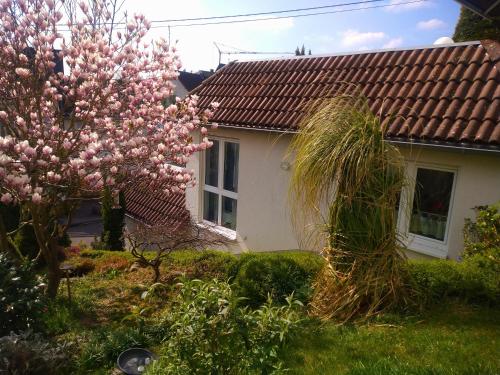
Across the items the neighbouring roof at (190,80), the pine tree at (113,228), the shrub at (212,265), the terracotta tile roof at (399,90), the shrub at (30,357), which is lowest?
the pine tree at (113,228)

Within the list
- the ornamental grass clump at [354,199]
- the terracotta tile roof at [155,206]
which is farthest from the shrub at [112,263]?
the ornamental grass clump at [354,199]

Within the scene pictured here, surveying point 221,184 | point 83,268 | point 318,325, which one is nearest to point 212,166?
point 221,184

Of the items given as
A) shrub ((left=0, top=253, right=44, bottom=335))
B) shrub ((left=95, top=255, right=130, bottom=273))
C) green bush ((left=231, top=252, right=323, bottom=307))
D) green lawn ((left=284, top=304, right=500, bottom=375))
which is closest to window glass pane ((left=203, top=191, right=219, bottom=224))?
shrub ((left=95, top=255, right=130, bottom=273))

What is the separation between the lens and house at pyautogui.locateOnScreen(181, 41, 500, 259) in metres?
6.14

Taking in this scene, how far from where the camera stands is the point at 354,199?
4.85m

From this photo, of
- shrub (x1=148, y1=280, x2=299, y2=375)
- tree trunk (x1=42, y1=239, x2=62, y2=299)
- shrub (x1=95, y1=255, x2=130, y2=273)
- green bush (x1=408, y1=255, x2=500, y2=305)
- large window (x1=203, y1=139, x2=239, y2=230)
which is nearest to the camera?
shrub (x1=148, y1=280, x2=299, y2=375)

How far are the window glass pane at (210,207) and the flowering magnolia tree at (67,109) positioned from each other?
418 cm

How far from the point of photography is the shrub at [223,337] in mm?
2873

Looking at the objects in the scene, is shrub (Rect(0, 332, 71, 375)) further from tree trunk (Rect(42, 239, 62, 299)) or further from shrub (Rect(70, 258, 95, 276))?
shrub (Rect(70, 258, 95, 276))

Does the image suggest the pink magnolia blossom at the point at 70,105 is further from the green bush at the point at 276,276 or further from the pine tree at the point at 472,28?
the pine tree at the point at 472,28

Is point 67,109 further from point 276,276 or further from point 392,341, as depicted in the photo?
point 392,341

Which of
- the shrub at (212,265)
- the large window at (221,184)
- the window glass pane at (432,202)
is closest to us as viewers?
the window glass pane at (432,202)

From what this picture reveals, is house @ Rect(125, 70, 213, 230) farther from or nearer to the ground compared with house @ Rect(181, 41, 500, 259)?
nearer to the ground

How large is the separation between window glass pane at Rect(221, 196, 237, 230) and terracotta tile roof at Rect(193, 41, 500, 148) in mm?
2243
